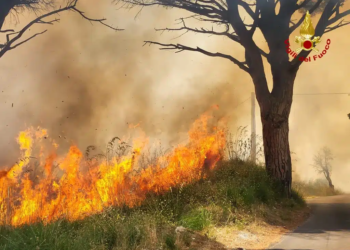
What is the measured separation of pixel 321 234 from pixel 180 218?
2.79 meters

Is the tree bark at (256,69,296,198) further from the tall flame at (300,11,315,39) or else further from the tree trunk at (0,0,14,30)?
the tree trunk at (0,0,14,30)

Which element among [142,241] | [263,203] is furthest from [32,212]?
[263,203]

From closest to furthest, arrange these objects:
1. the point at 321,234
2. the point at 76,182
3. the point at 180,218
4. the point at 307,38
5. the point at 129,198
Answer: the point at 180,218, the point at 321,234, the point at 129,198, the point at 76,182, the point at 307,38

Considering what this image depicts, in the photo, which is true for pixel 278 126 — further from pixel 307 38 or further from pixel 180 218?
pixel 180 218

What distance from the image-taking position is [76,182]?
894 cm

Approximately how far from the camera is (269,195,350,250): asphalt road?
21.9ft

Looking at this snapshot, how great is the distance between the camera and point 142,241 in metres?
5.74

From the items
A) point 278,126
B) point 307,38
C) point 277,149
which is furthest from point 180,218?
A: point 307,38

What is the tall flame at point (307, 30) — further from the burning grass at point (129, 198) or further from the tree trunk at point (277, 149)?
the burning grass at point (129, 198)

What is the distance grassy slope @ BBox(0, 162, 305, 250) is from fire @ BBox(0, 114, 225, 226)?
17.1 inches

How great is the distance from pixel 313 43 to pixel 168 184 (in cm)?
622

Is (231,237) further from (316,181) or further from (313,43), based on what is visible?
(316,181)

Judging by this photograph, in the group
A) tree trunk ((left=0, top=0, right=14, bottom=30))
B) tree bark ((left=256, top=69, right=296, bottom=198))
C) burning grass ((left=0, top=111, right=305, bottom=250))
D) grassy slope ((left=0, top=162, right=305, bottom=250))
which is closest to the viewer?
grassy slope ((left=0, top=162, right=305, bottom=250))

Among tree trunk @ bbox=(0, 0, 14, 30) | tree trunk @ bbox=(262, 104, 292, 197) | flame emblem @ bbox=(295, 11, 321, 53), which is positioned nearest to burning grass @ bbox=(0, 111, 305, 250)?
tree trunk @ bbox=(262, 104, 292, 197)
